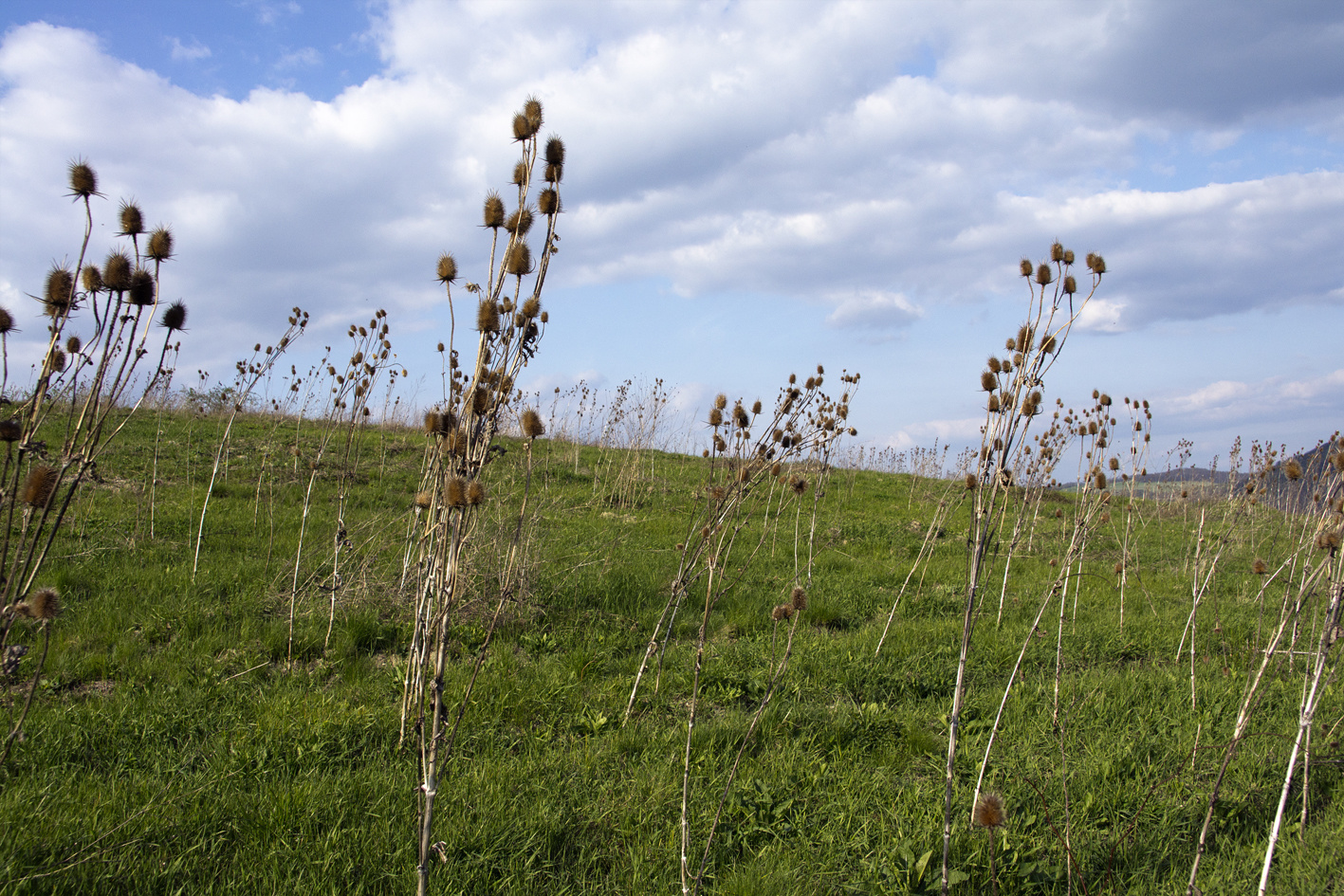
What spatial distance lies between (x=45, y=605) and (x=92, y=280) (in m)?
0.91

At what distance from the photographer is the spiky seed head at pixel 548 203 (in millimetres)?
2424

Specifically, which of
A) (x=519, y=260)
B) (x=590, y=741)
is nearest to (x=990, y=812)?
(x=590, y=741)

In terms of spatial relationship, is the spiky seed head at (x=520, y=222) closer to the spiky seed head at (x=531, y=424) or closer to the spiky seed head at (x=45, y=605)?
the spiky seed head at (x=531, y=424)

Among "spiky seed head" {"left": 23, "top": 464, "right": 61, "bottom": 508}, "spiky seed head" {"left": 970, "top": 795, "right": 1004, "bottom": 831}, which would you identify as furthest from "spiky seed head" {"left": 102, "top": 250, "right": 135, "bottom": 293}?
"spiky seed head" {"left": 970, "top": 795, "right": 1004, "bottom": 831}

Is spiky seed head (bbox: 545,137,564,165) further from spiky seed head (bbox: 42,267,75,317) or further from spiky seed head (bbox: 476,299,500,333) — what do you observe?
spiky seed head (bbox: 42,267,75,317)

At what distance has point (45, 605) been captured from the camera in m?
1.95

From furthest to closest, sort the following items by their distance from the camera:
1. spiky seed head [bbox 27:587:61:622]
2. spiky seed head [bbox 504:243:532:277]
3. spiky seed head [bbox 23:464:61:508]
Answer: spiky seed head [bbox 504:243:532:277], spiky seed head [bbox 27:587:61:622], spiky seed head [bbox 23:464:61:508]

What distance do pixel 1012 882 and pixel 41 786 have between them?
3450mm

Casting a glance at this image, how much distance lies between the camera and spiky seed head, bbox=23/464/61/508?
1.77m

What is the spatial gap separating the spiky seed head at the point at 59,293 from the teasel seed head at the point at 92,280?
0.03 metres

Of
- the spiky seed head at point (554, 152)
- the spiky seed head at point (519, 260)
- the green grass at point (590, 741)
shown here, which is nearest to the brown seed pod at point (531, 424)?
the spiky seed head at point (519, 260)

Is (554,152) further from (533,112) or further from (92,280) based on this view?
(92,280)

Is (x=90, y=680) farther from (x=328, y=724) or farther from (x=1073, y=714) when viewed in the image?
(x=1073, y=714)

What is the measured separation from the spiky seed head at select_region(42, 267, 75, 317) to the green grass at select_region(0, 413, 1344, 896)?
1.60m
